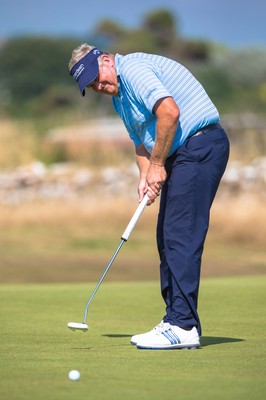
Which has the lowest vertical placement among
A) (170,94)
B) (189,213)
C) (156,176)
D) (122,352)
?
(122,352)

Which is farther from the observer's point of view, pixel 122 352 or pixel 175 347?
pixel 175 347

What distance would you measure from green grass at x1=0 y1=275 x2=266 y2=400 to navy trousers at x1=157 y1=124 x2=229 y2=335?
1.01 feet

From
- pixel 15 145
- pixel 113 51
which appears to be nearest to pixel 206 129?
pixel 15 145

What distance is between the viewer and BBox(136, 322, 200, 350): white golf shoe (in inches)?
242

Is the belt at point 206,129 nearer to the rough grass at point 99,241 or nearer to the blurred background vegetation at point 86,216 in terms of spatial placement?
the rough grass at point 99,241

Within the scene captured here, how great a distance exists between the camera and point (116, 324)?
772 cm

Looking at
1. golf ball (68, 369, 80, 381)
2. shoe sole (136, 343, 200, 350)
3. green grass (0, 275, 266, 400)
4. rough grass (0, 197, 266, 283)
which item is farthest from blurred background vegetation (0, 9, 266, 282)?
golf ball (68, 369, 80, 381)

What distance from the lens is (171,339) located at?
6.14 m

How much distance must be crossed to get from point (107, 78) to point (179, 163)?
624 mm

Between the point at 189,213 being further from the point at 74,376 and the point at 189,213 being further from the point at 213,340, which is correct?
the point at 74,376

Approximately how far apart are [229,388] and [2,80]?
6483 centimetres

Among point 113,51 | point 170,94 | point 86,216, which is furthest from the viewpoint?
point 113,51

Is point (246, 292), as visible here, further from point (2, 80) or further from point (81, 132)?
point (2, 80)

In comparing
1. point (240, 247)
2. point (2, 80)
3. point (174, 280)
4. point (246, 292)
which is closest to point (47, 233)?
point (240, 247)
